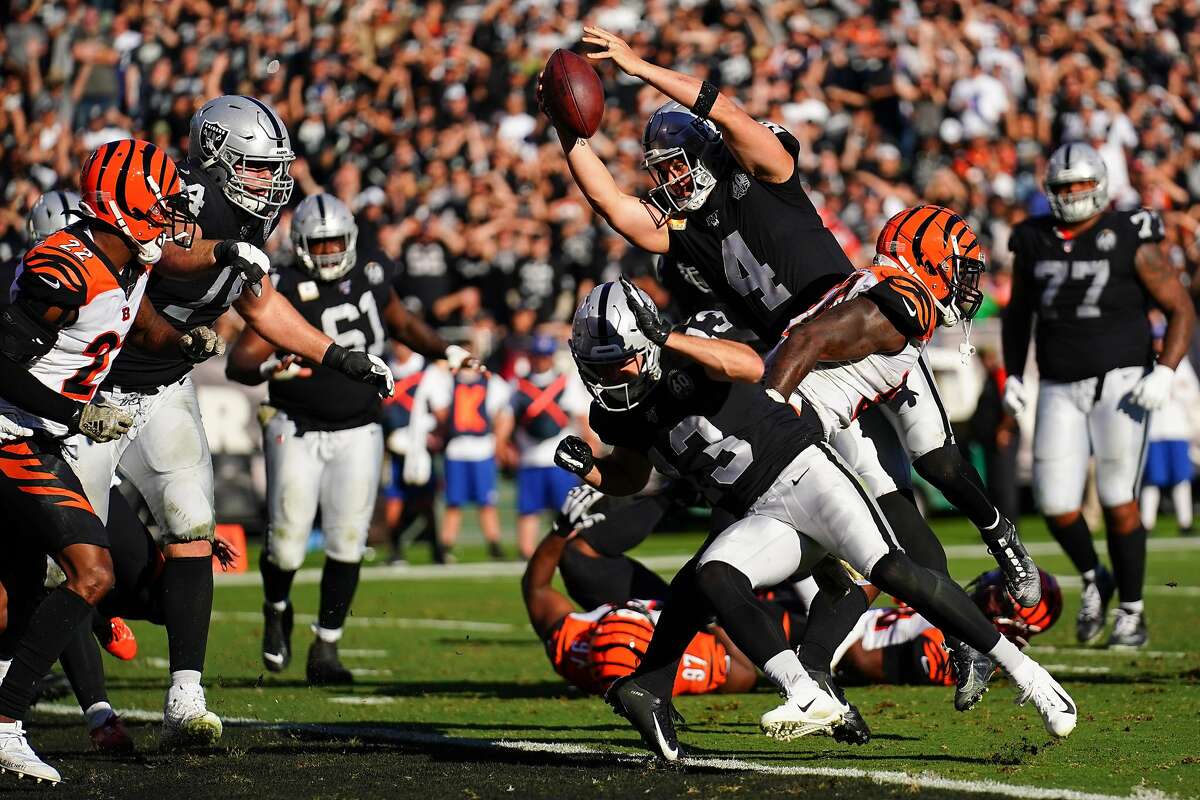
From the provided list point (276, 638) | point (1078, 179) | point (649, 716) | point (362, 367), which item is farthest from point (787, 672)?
point (1078, 179)

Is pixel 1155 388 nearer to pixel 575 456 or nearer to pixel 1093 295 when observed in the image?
pixel 1093 295

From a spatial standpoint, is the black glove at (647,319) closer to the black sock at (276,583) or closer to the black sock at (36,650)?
the black sock at (36,650)

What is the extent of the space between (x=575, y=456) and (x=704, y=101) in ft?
4.28

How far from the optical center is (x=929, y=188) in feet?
57.6

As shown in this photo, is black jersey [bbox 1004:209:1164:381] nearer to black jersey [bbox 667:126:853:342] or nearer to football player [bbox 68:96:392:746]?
black jersey [bbox 667:126:853:342]

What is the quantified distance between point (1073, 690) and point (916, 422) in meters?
1.28

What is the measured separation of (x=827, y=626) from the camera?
5266mm

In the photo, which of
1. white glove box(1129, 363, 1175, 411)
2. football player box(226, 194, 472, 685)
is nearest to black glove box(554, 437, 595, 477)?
football player box(226, 194, 472, 685)

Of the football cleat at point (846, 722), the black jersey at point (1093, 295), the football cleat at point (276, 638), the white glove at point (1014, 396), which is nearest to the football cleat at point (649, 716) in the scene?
the football cleat at point (846, 722)

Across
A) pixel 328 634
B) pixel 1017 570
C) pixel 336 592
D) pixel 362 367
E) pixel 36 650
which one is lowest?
pixel 328 634

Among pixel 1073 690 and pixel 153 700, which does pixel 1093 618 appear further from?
pixel 153 700

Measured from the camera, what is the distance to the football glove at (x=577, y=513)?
21.8 ft

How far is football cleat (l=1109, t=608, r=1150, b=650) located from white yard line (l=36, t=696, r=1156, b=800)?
327 centimetres

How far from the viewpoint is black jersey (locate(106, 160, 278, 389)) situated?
18.9 ft
